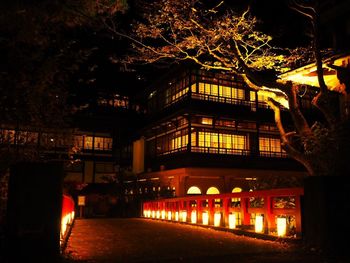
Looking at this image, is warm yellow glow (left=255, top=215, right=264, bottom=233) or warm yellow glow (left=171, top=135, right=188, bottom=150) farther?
warm yellow glow (left=171, top=135, right=188, bottom=150)

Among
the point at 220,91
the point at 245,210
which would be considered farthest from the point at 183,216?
the point at 220,91

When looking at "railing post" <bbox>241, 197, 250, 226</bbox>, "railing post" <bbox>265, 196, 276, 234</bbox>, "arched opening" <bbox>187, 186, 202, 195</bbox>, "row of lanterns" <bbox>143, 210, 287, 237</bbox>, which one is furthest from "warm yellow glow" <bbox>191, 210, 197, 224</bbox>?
"arched opening" <bbox>187, 186, 202, 195</bbox>

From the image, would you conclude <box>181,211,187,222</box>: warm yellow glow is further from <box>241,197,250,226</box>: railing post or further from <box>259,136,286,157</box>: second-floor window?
<box>259,136,286,157</box>: second-floor window

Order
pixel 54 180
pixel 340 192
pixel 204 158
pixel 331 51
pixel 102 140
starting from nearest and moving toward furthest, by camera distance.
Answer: pixel 54 180 → pixel 340 192 → pixel 331 51 → pixel 204 158 → pixel 102 140

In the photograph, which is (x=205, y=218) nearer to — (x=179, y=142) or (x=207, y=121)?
(x=207, y=121)

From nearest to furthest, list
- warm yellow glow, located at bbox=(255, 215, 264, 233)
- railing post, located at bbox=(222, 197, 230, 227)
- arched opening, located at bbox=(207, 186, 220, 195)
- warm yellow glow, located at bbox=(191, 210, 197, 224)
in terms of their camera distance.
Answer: warm yellow glow, located at bbox=(255, 215, 264, 233) → railing post, located at bbox=(222, 197, 230, 227) → warm yellow glow, located at bbox=(191, 210, 197, 224) → arched opening, located at bbox=(207, 186, 220, 195)

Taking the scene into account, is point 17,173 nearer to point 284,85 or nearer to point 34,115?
point 34,115

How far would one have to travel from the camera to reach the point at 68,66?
7176 mm

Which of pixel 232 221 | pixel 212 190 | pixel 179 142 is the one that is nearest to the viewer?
pixel 232 221

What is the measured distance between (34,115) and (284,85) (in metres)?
6.83

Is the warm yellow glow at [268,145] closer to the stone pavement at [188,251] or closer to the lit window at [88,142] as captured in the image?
the lit window at [88,142]

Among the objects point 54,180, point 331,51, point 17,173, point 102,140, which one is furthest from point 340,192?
point 102,140

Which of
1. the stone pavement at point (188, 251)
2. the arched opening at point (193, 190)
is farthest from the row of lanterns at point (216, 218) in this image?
the arched opening at point (193, 190)

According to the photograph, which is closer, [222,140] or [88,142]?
[222,140]
